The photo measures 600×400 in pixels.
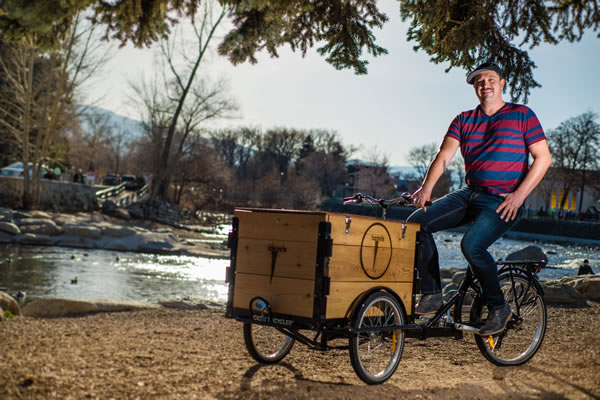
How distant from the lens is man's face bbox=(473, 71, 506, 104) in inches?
194

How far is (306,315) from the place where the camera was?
4.26 meters

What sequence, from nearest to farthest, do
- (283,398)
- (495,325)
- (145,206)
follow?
1. (283,398)
2. (495,325)
3. (145,206)

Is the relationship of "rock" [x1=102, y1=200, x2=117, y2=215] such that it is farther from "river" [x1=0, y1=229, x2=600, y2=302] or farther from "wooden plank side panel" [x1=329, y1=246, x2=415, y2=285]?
"wooden plank side panel" [x1=329, y1=246, x2=415, y2=285]

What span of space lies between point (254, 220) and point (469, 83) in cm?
212

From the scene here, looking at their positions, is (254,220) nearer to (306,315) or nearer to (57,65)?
(306,315)

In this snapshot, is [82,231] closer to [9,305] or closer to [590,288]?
[9,305]

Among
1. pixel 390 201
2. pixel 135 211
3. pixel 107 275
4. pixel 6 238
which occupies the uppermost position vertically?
pixel 390 201

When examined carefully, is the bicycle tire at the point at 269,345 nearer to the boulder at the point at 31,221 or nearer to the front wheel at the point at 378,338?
the front wheel at the point at 378,338

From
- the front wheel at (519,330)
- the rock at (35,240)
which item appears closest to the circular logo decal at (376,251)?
the front wheel at (519,330)

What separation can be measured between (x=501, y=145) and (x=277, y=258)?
196cm

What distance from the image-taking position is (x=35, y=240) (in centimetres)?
2458

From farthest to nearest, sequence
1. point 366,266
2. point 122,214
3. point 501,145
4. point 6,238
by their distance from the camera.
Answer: point 122,214, point 6,238, point 501,145, point 366,266

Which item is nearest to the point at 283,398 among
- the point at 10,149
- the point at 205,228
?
the point at 205,228

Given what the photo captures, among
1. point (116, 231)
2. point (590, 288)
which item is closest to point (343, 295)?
point (590, 288)
